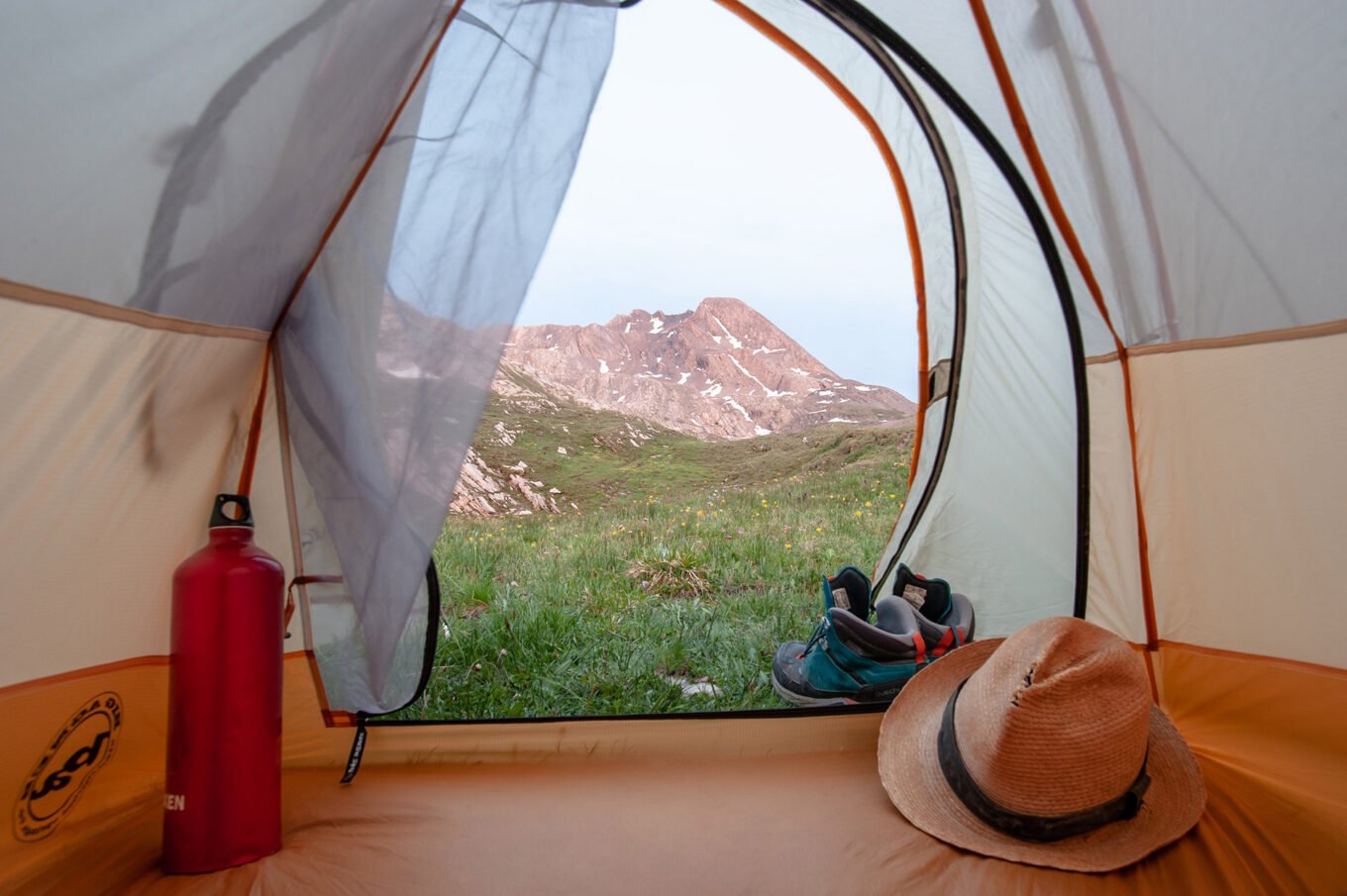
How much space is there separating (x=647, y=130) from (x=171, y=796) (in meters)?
13.8

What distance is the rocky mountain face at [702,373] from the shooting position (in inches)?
406

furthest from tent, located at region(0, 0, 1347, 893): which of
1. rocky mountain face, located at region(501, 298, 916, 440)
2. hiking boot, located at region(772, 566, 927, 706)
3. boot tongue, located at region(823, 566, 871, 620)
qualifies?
rocky mountain face, located at region(501, 298, 916, 440)

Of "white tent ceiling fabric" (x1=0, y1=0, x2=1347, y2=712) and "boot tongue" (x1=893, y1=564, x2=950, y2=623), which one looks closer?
"white tent ceiling fabric" (x1=0, y1=0, x2=1347, y2=712)

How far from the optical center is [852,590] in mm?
1956

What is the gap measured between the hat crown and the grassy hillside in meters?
0.79

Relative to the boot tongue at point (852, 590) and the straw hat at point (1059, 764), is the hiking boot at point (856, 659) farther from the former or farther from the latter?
the straw hat at point (1059, 764)

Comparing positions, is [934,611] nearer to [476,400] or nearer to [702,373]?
[476,400]

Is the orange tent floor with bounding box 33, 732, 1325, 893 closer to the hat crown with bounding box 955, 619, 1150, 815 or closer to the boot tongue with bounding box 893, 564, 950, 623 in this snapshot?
the hat crown with bounding box 955, 619, 1150, 815

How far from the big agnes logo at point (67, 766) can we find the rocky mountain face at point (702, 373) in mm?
8273

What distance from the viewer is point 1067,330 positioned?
1.71 meters

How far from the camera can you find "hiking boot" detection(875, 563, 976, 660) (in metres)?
1.75

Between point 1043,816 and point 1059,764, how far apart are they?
92 millimetres

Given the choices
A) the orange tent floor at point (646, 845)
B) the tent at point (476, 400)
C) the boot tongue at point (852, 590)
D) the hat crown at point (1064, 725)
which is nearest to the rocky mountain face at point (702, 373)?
the boot tongue at point (852, 590)

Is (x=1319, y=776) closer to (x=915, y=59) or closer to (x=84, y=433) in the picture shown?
(x=915, y=59)
